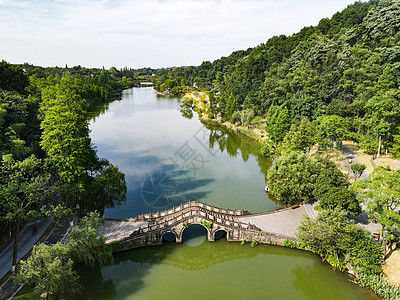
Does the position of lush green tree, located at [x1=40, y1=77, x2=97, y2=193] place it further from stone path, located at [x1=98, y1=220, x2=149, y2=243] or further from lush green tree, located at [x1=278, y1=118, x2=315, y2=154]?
lush green tree, located at [x1=278, y1=118, x2=315, y2=154]

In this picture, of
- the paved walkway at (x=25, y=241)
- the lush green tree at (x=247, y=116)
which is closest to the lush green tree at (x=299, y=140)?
the lush green tree at (x=247, y=116)

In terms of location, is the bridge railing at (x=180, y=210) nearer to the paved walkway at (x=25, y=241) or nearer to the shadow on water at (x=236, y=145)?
the paved walkway at (x=25, y=241)

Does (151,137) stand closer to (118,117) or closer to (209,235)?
(118,117)

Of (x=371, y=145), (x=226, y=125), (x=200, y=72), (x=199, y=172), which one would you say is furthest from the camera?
(x=200, y=72)

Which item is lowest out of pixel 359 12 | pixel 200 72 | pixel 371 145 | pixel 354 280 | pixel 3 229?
pixel 354 280

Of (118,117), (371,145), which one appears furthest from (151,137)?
(371,145)

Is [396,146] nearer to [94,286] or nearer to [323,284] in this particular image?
[323,284]

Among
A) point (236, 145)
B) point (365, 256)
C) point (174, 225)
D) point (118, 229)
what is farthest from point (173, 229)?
point (236, 145)
